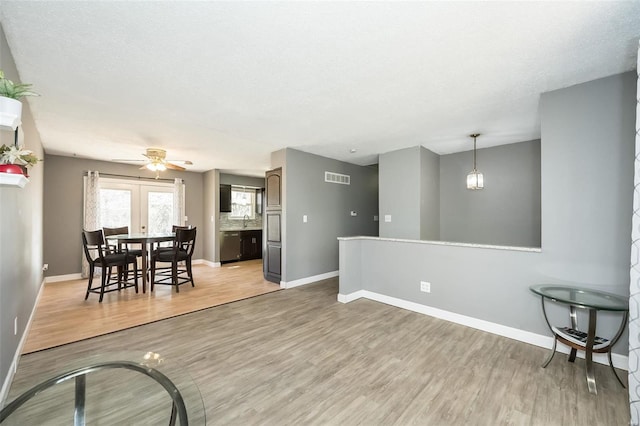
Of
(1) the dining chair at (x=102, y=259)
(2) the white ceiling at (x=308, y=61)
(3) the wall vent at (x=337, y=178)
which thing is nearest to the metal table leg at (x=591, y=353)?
(2) the white ceiling at (x=308, y=61)

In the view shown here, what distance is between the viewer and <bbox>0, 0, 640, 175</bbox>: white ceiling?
61.3 inches

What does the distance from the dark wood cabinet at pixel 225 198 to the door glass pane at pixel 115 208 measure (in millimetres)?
2016

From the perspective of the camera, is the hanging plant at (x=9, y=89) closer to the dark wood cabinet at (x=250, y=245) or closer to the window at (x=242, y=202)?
the dark wood cabinet at (x=250, y=245)

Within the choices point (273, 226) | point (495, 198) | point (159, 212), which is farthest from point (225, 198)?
point (495, 198)

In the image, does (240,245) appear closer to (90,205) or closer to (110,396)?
(90,205)

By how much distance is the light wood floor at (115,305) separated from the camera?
2883 millimetres

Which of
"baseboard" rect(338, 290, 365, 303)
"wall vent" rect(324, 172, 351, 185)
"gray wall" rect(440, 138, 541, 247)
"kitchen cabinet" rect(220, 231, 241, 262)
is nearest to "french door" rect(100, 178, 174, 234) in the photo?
"kitchen cabinet" rect(220, 231, 241, 262)

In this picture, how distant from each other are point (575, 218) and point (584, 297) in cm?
69

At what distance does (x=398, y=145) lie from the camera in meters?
4.40

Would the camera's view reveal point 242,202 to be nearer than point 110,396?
No

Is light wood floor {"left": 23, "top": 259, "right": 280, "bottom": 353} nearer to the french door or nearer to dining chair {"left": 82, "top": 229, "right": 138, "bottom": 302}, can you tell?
dining chair {"left": 82, "top": 229, "right": 138, "bottom": 302}

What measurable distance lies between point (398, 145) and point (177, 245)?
4.06 m

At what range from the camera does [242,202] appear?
7.85 metres

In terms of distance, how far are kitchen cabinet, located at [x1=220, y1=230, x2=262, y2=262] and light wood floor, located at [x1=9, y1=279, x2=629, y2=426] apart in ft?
12.3
